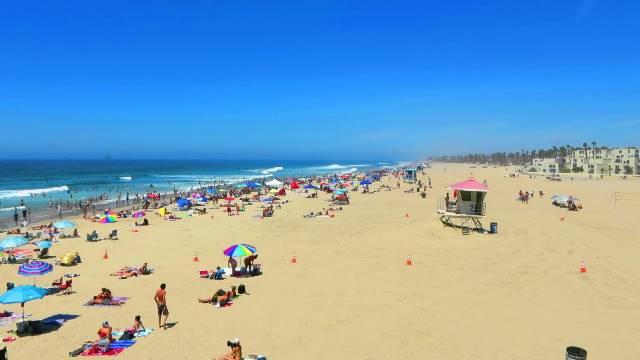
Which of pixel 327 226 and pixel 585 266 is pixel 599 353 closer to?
pixel 585 266

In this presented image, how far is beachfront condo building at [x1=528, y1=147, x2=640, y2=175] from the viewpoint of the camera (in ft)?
266

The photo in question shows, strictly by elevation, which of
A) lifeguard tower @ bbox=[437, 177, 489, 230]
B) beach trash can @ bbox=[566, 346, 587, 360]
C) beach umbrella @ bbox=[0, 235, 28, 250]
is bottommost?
beach trash can @ bbox=[566, 346, 587, 360]

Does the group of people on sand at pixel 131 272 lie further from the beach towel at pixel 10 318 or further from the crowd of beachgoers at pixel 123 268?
the beach towel at pixel 10 318

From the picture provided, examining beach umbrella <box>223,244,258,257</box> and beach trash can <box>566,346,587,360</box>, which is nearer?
beach trash can <box>566,346,587,360</box>

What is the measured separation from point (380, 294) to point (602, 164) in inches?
3425

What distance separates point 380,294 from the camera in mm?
13234

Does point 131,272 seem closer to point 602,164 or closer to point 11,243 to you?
point 11,243

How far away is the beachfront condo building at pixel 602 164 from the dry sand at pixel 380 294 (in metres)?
68.5

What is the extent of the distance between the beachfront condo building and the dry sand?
6854 cm

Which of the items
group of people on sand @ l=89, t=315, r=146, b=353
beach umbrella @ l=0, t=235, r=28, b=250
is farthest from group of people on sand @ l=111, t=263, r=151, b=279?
group of people on sand @ l=89, t=315, r=146, b=353

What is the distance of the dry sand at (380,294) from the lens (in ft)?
32.2

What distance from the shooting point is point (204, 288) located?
14273 millimetres

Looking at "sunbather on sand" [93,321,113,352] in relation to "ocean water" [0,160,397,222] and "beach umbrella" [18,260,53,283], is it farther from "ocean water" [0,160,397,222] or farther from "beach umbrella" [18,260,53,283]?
"ocean water" [0,160,397,222]

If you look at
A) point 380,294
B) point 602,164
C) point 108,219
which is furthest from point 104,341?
point 602,164
